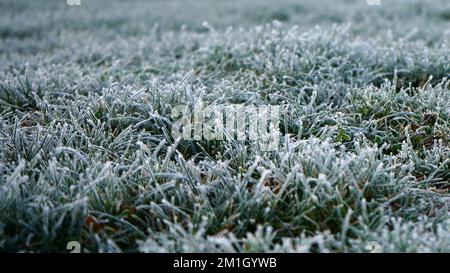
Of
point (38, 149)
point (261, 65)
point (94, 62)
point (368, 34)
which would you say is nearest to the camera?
point (38, 149)

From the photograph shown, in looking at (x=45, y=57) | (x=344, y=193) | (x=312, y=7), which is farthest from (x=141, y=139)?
(x=312, y=7)

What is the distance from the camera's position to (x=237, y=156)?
267cm

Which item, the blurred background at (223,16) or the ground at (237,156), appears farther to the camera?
the blurred background at (223,16)

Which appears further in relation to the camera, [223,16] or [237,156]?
[223,16]

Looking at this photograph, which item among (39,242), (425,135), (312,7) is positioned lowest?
(39,242)

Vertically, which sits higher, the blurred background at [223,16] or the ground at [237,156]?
the blurred background at [223,16]

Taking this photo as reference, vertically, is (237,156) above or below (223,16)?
below

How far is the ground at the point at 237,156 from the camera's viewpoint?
2.15 meters

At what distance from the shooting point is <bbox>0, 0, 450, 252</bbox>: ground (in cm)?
215

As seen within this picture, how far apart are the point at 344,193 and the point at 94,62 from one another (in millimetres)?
3273

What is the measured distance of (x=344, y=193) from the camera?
230 cm

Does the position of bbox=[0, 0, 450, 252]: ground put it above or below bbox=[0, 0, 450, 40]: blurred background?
below

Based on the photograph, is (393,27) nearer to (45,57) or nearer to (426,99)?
(426,99)

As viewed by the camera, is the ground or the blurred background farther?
the blurred background
